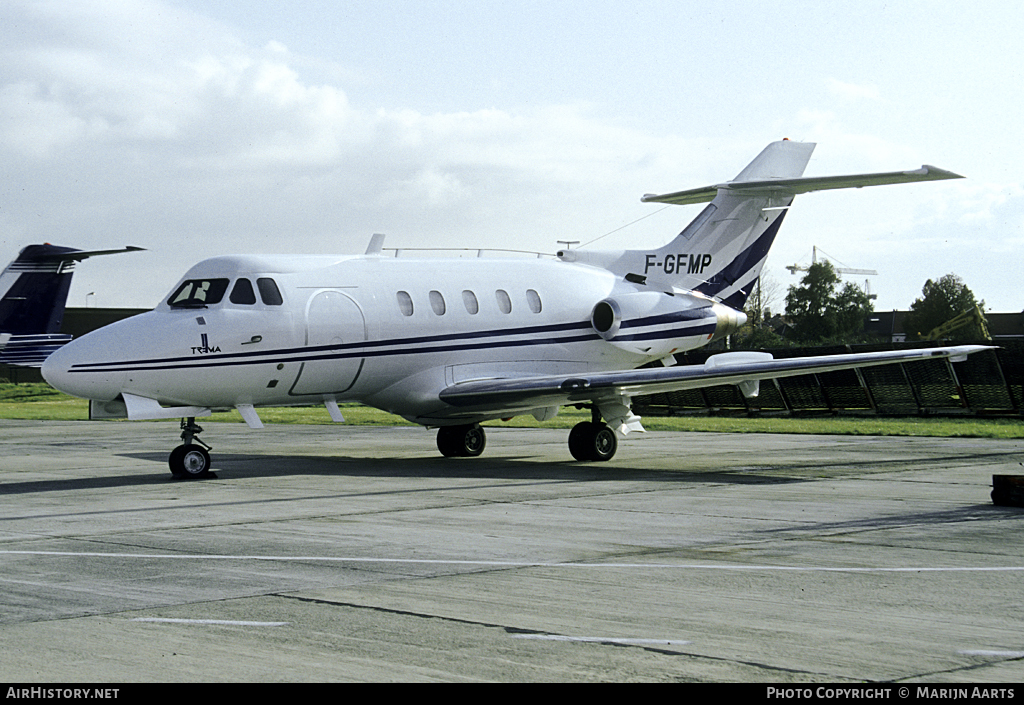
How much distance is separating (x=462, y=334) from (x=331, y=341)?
2589 mm

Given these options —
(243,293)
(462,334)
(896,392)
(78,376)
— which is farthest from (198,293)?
(896,392)

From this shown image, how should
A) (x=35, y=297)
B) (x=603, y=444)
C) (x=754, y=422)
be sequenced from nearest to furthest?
(x=603, y=444) < (x=754, y=422) < (x=35, y=297)

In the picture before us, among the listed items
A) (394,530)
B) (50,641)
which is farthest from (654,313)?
(50,641)

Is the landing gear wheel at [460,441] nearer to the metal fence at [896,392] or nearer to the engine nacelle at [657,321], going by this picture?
the engine nacelle at [657,321]

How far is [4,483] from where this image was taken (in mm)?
16828

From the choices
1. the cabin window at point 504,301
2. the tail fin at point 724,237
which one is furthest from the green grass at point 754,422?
the cabin window at point 504,301

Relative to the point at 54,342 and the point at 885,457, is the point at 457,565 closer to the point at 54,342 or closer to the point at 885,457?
the point at 885,457

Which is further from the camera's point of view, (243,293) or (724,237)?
(724,237)

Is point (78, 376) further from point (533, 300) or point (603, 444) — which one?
point (603, 444)

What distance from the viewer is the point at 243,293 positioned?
1741 cm

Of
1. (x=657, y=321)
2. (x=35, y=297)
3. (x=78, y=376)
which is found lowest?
(x=78, y=376)

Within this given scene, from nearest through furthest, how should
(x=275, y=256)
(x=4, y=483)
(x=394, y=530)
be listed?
(x=394, y=530) < (x=4, y=483) < (x=275, y=256)

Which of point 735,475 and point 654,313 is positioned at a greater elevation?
point 654,313
